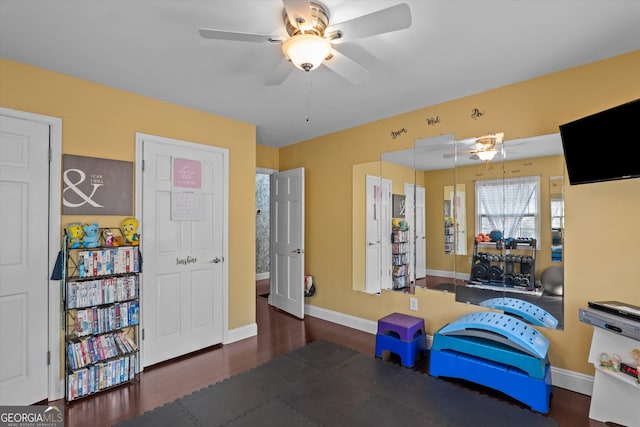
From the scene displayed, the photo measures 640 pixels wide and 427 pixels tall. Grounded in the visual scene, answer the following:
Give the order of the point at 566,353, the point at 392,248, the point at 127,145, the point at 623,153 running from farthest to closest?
1. the point at 392,248
2. the point at 127,145
3. the point at 566,353
4. the point at 623,153

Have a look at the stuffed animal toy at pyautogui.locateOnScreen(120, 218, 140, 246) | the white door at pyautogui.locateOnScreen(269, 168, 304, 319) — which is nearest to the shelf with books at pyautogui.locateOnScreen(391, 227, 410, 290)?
the white door at pyautogui.locateOnScreen(269, 168, 304, 319)

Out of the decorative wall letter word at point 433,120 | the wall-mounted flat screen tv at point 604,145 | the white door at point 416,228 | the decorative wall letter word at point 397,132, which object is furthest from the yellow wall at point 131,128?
the wall-mounted flat screen tv at point 604,145

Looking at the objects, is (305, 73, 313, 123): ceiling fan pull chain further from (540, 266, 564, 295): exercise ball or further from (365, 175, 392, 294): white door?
(540, 266, 564, 295): exercise ball

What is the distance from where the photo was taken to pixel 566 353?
250cm

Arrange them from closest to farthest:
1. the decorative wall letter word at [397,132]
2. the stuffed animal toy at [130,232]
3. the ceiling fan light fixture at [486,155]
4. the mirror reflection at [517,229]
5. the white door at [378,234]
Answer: the mirror reflection at [517,229] < the stuffed animal toy at [130,232] < the ceiling fan light fixture at [486,155] < the decorative wall letter word at [397,132] < the white door at [378,234]

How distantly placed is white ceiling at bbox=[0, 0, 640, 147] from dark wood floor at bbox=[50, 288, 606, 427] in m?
2.53

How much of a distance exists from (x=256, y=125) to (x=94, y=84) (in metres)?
1.63

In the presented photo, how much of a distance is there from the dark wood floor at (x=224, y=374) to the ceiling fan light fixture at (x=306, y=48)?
2.57 metres

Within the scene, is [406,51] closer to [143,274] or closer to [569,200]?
[569,200]

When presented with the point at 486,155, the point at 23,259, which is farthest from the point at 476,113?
the point at 23,259

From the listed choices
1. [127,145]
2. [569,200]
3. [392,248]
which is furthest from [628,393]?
[127,145]

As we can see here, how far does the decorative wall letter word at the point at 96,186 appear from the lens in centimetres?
253

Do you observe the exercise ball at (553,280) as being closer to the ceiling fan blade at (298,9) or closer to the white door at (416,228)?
the white door at (416,228)

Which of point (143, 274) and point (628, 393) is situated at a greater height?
point (143, 274)
